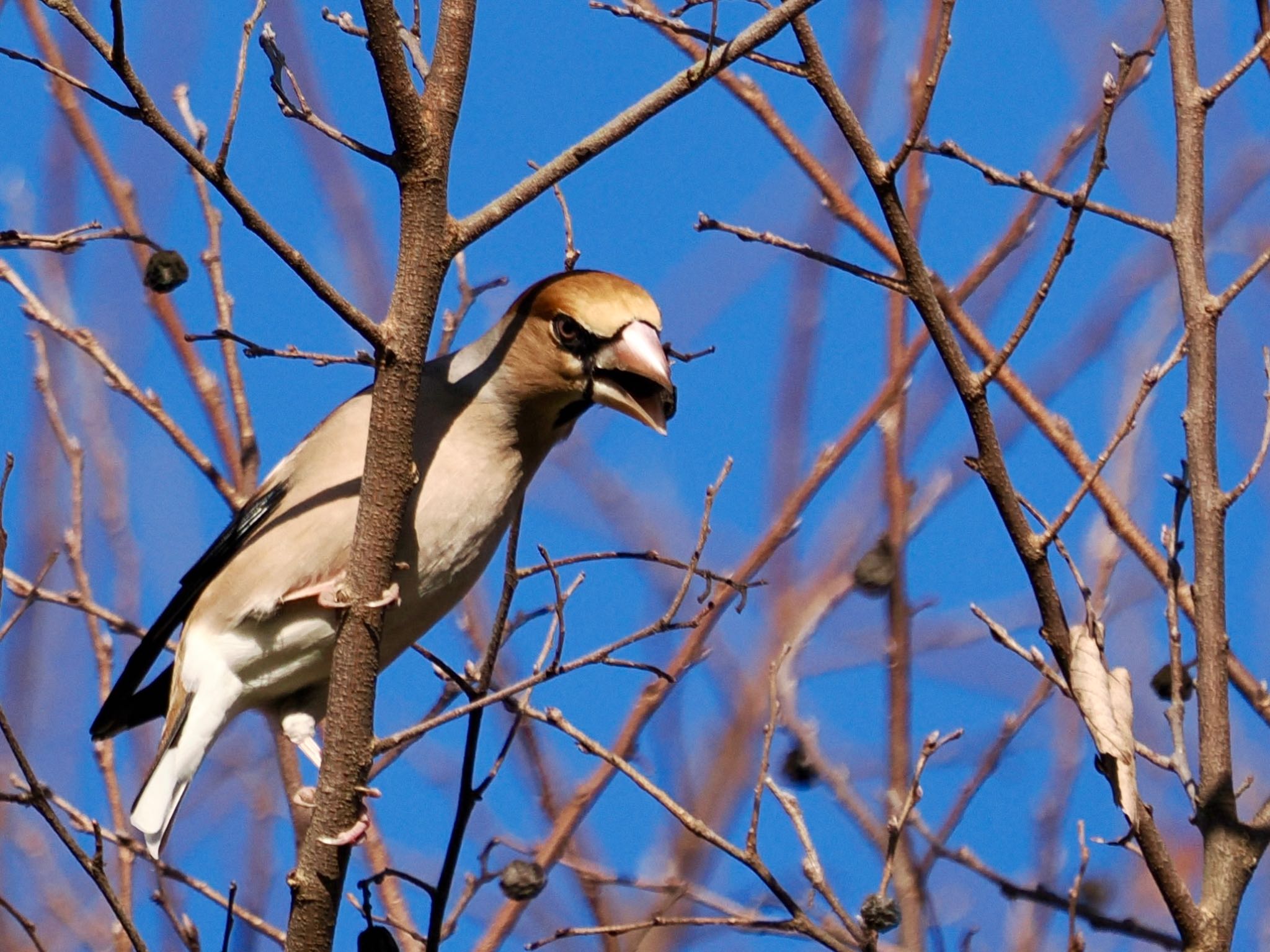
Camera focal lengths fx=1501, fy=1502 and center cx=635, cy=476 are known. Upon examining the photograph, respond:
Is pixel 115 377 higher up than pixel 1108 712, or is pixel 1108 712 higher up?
pixel 115 377

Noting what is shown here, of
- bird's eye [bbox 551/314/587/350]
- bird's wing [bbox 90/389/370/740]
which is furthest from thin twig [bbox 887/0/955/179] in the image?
bird's wing [bbox 90/389/370/740]

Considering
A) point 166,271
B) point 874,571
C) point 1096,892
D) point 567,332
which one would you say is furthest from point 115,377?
point 1096,892

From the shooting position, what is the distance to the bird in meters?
3.67

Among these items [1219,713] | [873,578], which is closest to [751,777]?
[873,578]

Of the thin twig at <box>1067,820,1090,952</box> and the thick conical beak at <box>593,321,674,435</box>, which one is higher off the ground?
the thick conical beak at <box>593,321,674,435</box>

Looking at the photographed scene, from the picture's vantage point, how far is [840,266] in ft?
9.20

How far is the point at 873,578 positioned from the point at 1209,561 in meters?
1.01

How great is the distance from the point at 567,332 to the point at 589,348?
78 mm

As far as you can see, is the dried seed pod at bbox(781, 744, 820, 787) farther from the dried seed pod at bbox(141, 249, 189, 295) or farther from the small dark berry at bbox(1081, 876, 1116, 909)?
the dried seed pod at bbox(141, 249, 189, 295)

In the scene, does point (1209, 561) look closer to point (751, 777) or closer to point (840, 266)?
point (840, 266)

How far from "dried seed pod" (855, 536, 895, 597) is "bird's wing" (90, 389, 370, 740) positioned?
4.16 ft

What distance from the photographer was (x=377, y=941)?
114 inches

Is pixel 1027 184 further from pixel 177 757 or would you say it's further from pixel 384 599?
pixel 177 757

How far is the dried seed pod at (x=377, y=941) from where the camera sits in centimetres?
290
